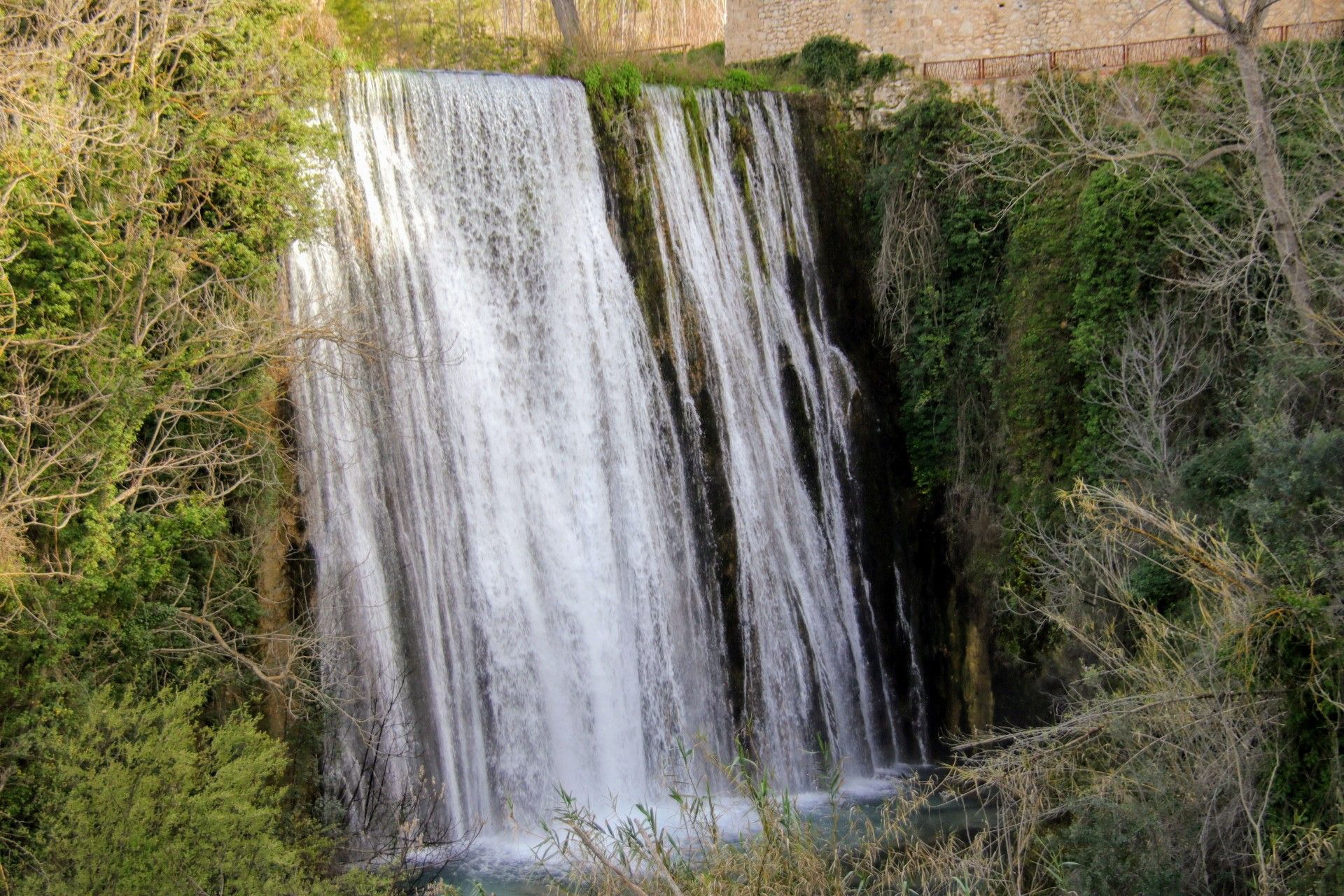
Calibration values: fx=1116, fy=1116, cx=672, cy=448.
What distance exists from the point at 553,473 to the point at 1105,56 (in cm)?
1012

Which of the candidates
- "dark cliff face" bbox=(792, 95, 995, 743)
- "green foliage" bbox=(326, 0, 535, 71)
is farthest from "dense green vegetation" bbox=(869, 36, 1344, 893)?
"green foliage" bbox=(326, 0, 535, 71)

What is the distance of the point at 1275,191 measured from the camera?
34.0 ft

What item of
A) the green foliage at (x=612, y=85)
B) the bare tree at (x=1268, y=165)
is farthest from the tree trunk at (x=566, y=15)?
the bare tree at (x=1268, y=165)

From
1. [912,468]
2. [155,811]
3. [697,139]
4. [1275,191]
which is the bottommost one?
[155,811]

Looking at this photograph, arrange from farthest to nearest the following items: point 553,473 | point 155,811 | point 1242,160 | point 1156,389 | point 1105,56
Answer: point 1105,56 < point 1242,160 < point 553,473 < point 1156,389 < point 155,811

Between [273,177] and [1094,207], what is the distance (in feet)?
28.7

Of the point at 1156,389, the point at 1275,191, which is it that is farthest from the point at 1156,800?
the point at 1275,191

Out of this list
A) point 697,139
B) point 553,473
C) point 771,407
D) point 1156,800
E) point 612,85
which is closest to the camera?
point 1156,800

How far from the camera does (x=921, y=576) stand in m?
14.2

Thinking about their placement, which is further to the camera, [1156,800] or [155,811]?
[1156,800]

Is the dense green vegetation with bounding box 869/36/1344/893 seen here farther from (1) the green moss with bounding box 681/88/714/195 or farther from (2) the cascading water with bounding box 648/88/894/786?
(1) the green moss with bounding box 681/88/714/195

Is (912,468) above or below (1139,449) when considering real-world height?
above

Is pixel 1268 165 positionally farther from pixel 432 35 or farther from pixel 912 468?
pixel 432 35

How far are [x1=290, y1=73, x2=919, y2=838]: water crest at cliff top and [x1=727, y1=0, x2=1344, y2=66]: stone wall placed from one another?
14.0 ft
